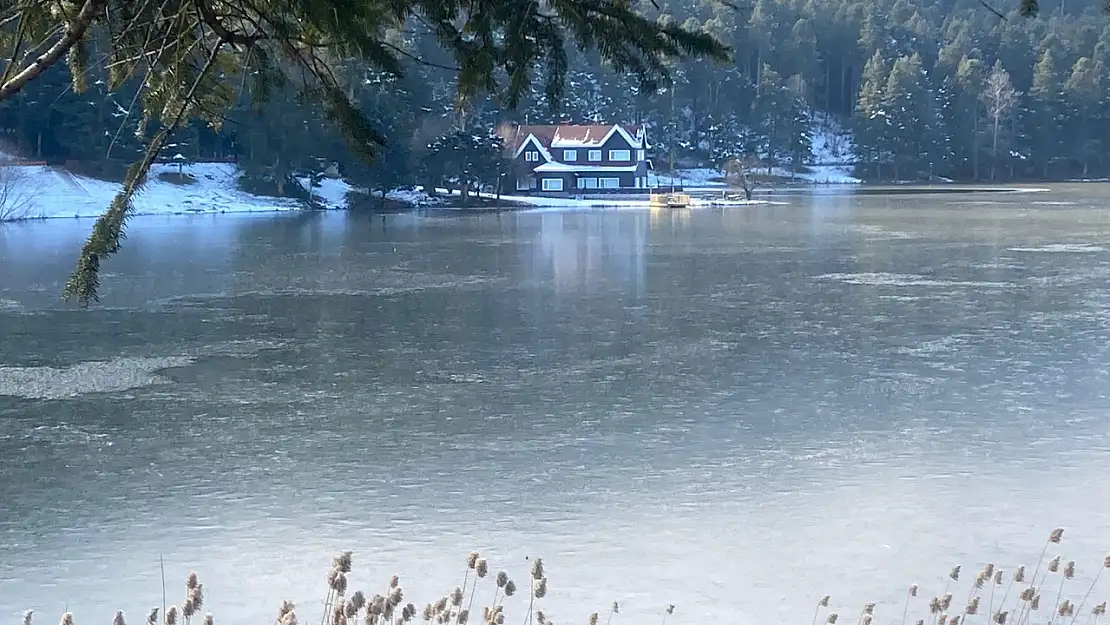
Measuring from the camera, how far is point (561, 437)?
8.40 meters

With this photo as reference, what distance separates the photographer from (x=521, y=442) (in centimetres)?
829


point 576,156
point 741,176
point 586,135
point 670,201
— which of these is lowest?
point 670,201

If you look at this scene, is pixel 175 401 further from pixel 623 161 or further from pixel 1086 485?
pixel 623 161

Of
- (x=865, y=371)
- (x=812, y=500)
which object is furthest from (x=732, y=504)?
(x=865, y=371)

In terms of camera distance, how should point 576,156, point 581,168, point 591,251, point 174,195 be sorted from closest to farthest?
point 591,251 < point 174,195 < point 576,156 < point 581,168

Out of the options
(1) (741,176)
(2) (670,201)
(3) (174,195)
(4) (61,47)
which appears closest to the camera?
(4) (61,47)

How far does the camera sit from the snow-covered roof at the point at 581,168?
50344 millimetres

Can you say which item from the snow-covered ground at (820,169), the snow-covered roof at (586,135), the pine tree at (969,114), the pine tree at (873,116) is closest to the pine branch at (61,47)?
the snow-covered roof at (586,135)

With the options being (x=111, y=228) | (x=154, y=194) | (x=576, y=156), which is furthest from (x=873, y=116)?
(x=111, y=228)

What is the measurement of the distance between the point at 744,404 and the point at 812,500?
7.64 ft

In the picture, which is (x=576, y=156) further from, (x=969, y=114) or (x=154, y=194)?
(x=969, y=114)

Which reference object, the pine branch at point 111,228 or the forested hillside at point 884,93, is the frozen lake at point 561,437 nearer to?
the pine branch at point 111,228

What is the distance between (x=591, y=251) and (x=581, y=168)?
1150 inches

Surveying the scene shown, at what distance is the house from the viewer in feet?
164
